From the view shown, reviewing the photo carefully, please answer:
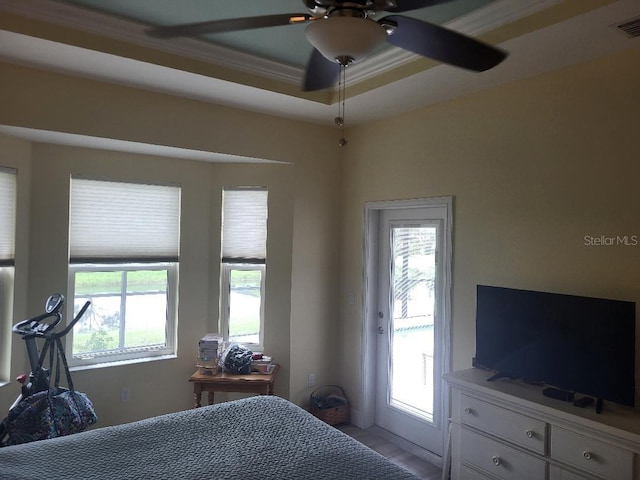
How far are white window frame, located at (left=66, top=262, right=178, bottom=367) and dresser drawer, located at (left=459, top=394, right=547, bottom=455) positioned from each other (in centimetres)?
245

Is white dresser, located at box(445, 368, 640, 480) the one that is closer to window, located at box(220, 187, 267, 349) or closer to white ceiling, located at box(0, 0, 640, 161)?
white ceiling, located at box(0, 0, 640, 161)

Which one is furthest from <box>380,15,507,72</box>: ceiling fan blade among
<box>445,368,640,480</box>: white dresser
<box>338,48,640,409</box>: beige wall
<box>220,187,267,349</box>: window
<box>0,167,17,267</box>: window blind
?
<box>0,167,17,267</box>: window blind

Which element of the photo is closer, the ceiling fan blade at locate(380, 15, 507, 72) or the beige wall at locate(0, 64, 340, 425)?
the ceiling fan blade at locate(380, 15, 507, 72)

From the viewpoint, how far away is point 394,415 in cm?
389

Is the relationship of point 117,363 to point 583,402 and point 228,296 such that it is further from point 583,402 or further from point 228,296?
point 583,402

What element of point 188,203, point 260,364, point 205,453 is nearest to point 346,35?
point 205,453

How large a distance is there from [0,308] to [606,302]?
381cm

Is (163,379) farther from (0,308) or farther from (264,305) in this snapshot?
(0,308)

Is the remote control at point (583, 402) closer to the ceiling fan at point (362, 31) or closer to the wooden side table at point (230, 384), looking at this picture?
the ceiling fan at point (362, 31)

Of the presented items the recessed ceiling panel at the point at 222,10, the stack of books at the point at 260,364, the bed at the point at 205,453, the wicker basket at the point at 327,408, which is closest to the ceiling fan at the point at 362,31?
the recessed ceiling panel at the point at 222,10

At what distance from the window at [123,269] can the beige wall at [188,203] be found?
0.33 ft

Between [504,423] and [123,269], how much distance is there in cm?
301

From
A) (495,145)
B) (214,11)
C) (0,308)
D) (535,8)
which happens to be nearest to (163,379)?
(0,308)

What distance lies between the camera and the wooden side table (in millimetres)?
3510
